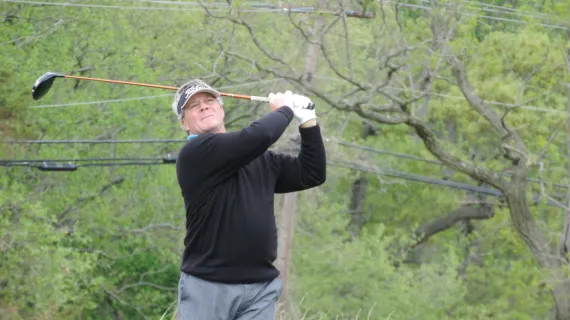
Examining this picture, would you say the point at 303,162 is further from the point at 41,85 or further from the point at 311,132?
the point at 41,85

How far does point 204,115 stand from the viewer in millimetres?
4398

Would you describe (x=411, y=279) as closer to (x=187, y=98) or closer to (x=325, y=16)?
(x=325, y=16)

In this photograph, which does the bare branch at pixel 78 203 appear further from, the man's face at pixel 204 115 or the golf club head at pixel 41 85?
the man's face at pixel 204 115

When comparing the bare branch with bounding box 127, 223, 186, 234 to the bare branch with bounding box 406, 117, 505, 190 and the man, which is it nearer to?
the bare branch with bounding box 406, 117, 505, 190

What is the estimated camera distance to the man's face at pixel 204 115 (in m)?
4.38

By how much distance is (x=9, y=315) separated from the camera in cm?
1923

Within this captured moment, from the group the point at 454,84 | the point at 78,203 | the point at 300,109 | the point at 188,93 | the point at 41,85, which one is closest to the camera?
the point at 188,93

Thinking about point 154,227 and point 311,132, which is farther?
point 154,227

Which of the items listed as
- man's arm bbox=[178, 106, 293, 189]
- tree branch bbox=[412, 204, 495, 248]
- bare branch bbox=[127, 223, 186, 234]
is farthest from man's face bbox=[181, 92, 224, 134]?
tree branch bbox=[412, 204, 495, 248]

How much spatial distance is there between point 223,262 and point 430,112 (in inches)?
837

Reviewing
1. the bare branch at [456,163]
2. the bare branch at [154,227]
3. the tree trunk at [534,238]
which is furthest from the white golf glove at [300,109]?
the bare branch at [154,227]

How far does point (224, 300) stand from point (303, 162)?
0.64m

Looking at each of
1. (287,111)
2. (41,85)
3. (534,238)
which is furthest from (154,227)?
(287,111)

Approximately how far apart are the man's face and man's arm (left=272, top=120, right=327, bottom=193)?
10.7 inches
